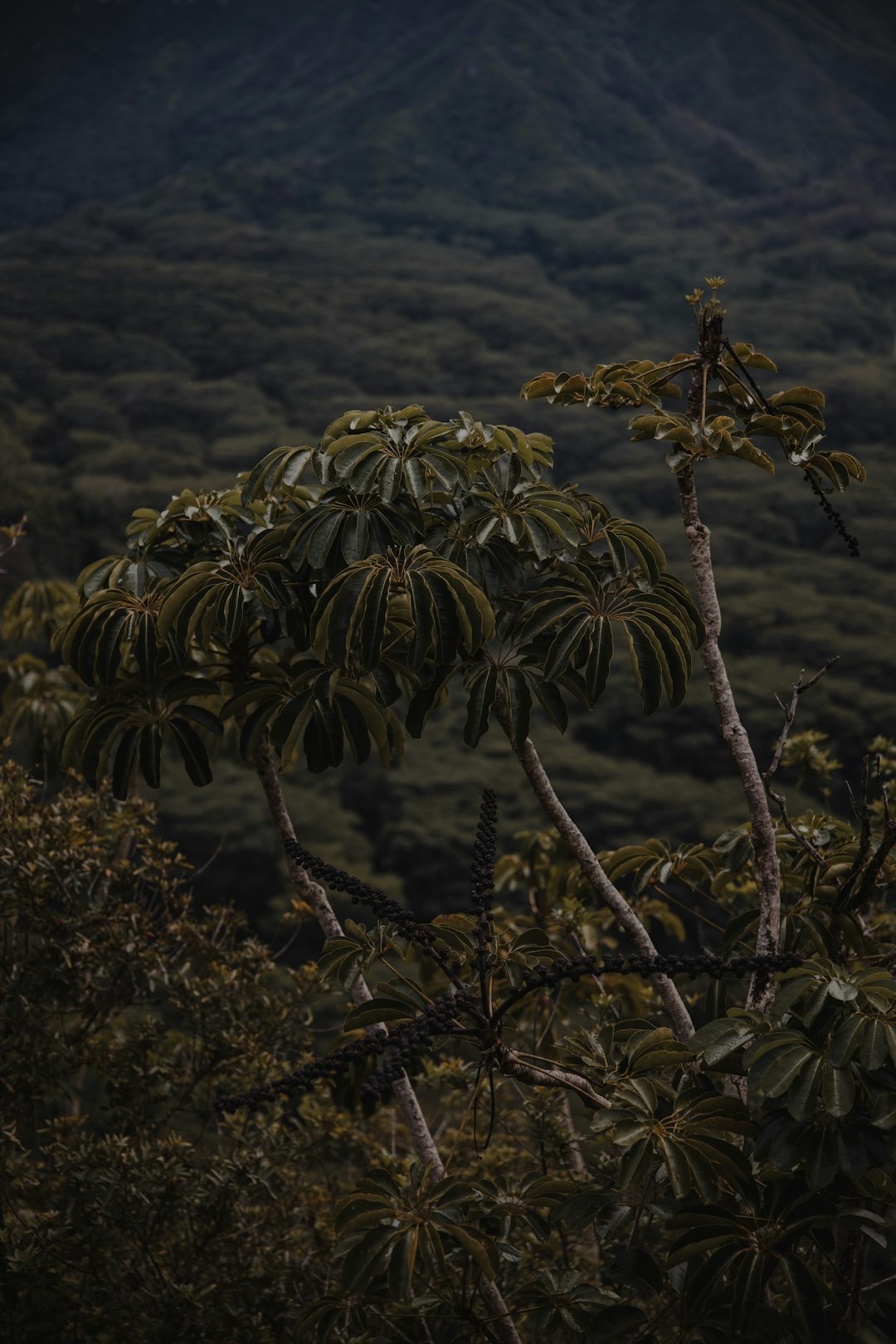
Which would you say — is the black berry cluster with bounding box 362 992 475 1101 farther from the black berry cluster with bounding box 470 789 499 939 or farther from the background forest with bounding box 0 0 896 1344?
the black berry cluster with bounding box 470 789 499 939

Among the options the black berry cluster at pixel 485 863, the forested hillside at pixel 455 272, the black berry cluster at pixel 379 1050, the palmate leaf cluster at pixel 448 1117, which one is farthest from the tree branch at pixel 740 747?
the forested hillside at pixel 455 272

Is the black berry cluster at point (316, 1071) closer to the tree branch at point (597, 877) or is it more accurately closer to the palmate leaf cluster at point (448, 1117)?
the palmate leaf cluster at point (448, 1117)

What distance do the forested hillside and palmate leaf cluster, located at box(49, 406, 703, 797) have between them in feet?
20.9

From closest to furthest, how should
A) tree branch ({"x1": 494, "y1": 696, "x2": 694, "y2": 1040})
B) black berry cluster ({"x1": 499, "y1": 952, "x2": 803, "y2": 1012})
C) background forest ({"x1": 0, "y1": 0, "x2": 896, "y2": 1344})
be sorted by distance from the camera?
1. black berry cluster ({"x1": 499, "y1": 952, "x2": 803, "y2": 1012})
2. background forest ({"x1": 0, "y1": 0, "x2": 896, "y2": 1344})
3. tree branch ({"x1": 494, "y1": 696, "x2": 694, "y2": 1040})

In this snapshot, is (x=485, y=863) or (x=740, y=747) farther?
(x=740, y=747)

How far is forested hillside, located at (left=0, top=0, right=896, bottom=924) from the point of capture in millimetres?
18844

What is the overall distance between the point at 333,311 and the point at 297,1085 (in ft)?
120

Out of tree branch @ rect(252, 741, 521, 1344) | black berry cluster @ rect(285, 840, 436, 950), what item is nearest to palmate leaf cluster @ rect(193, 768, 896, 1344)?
black berry cluster @ rect(285, 840, 436, 950)

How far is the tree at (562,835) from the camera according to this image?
216 centimetres

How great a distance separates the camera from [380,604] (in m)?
2.52

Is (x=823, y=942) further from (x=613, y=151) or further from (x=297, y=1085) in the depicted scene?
(x=613, y=151)

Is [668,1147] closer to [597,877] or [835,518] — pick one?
[597,877]

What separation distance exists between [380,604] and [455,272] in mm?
41861

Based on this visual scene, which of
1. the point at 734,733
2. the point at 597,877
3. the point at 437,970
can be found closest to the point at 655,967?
the point at 597,877
